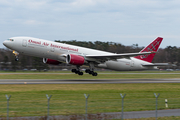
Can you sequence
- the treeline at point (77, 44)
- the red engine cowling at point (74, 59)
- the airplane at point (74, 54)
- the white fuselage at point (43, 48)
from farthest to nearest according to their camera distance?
the treeline at point (77, 44), the red engine cowling at point (74, 59), the airplane at point (74, 54), the white fuselage at point (43, 48)

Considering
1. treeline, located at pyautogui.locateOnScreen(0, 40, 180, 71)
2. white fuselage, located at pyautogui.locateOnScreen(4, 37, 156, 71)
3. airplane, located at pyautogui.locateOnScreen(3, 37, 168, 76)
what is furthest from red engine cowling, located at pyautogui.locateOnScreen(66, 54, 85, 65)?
treeline, located at pyautogui.locateOnScreen(0, 40, 180, 71)

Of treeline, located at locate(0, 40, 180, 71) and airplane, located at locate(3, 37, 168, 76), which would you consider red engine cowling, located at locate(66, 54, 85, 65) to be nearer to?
airplane, located at locate(3, 37, 168, 76)

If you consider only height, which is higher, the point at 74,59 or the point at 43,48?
the point at 43,48

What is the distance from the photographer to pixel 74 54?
142 feet

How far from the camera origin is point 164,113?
614 inches

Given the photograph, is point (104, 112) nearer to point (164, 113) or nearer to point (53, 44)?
point (164, 113)

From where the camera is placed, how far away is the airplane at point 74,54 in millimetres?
39875

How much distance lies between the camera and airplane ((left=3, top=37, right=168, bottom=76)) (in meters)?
39.9

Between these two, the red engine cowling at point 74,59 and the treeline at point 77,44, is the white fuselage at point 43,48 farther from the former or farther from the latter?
the treeline at point 77,44

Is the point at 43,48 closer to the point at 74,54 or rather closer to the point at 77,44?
the point at 74,54

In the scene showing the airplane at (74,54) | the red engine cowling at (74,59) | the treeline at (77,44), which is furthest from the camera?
the treeline at (77,44)

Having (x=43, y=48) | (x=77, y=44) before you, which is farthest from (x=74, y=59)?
(x=77, y=44)

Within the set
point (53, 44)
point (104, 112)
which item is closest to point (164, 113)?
point (104, 112)

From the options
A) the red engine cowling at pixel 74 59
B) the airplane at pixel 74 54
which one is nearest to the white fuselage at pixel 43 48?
the airplane at pixel 74 54
